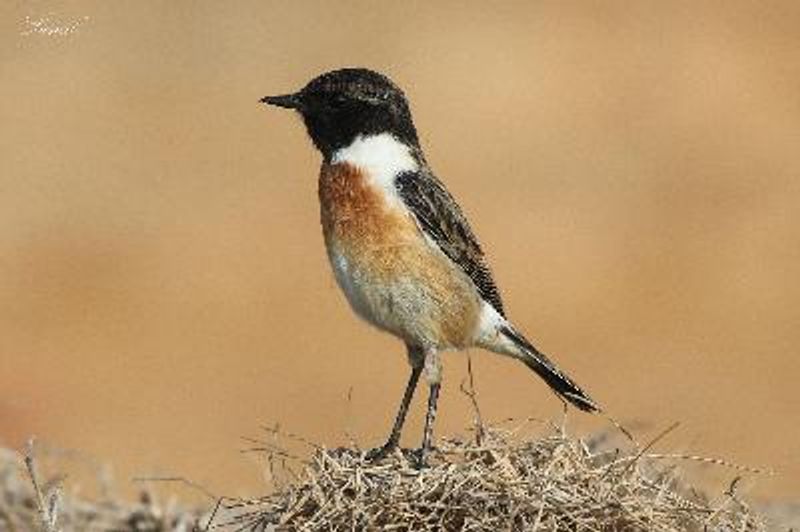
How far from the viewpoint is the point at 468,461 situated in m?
6.61

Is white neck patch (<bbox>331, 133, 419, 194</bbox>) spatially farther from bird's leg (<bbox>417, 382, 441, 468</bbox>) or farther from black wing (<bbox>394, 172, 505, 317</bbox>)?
bird's leg (<bbox>417, 382, 441, 468</bbox>)

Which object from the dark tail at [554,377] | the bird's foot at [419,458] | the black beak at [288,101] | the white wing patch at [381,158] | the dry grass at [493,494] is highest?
the black beak at [288,101]

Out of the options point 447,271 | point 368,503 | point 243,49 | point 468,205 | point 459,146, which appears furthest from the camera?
point 243,49

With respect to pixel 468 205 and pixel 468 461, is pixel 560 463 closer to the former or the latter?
pixel 468 461

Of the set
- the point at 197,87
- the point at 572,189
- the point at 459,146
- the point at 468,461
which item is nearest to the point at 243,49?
the point at 197,87

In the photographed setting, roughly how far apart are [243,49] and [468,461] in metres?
16.4

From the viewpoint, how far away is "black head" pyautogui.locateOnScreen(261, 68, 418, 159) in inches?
309

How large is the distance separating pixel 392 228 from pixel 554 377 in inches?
30.6

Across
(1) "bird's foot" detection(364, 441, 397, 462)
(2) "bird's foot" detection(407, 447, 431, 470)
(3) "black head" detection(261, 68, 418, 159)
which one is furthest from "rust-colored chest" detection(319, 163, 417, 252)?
(2) "bird's foot" detection(407, 447, 431, 470)

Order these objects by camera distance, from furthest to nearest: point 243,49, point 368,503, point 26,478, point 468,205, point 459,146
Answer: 1. point 243,49
2. point 459,146
3. point 468,205
4. point 26,478
5. point 368,503

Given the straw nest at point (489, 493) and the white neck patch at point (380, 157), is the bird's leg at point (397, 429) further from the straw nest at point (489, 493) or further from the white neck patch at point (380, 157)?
the white neck patch at point (380, 157)

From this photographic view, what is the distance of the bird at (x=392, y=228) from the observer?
25.4ft

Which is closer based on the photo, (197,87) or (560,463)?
(560,463)

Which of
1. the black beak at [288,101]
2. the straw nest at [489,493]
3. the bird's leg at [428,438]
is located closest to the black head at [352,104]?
the black beak at [288,101]
